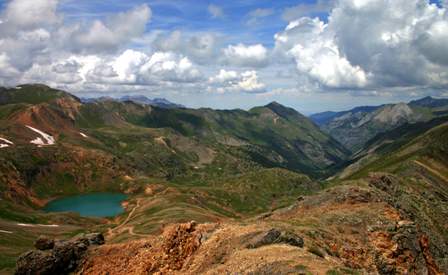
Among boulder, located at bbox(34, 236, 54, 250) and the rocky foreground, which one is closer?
the rocky foreground

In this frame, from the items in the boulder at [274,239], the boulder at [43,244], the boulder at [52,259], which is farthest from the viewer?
the boulder at [43,244]

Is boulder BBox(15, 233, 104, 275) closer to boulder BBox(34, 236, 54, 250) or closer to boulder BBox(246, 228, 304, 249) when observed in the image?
boulder BBox(34, 236, 54, 250)

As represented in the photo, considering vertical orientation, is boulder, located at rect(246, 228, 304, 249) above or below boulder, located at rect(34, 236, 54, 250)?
above

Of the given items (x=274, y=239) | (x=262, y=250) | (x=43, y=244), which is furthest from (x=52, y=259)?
(x=274, y=239)

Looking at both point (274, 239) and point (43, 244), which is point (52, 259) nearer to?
point (43, 244)

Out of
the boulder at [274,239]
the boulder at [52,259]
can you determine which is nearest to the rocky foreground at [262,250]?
the boulder at [274,239]

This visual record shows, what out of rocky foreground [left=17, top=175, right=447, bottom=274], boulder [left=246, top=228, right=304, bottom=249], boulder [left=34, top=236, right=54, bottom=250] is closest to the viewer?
rocky foreground [left=17, top=175, right=447, bottom=274]

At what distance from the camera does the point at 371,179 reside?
118 m

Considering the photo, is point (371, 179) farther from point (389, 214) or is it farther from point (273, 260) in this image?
point (273, 260)

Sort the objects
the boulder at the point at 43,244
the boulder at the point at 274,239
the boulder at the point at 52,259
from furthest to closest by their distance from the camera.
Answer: the boulder at the point at 43,244, the boulder at the point at 52,259, the boulder at the point at 274,239

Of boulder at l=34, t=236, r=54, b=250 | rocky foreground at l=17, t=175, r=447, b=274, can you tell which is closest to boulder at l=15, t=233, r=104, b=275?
boulder at l=34, t=236, r=54, b=250

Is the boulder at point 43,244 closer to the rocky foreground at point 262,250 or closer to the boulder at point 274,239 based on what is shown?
the rocky foreground at point 262,250

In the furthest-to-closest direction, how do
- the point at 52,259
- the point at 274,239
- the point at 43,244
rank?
the point at 43,244
the point at 52,259
the point at 274,239

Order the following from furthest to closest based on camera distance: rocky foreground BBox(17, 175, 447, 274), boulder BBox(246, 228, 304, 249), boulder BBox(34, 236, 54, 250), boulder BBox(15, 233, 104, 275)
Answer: boulder BBox(34, 236, 54, 250), boulder BBox(15, 233, 104, 275), boulder BBox(246, 228, 304, 249), rocky foreground BBox(17, 175, 447, 274)
